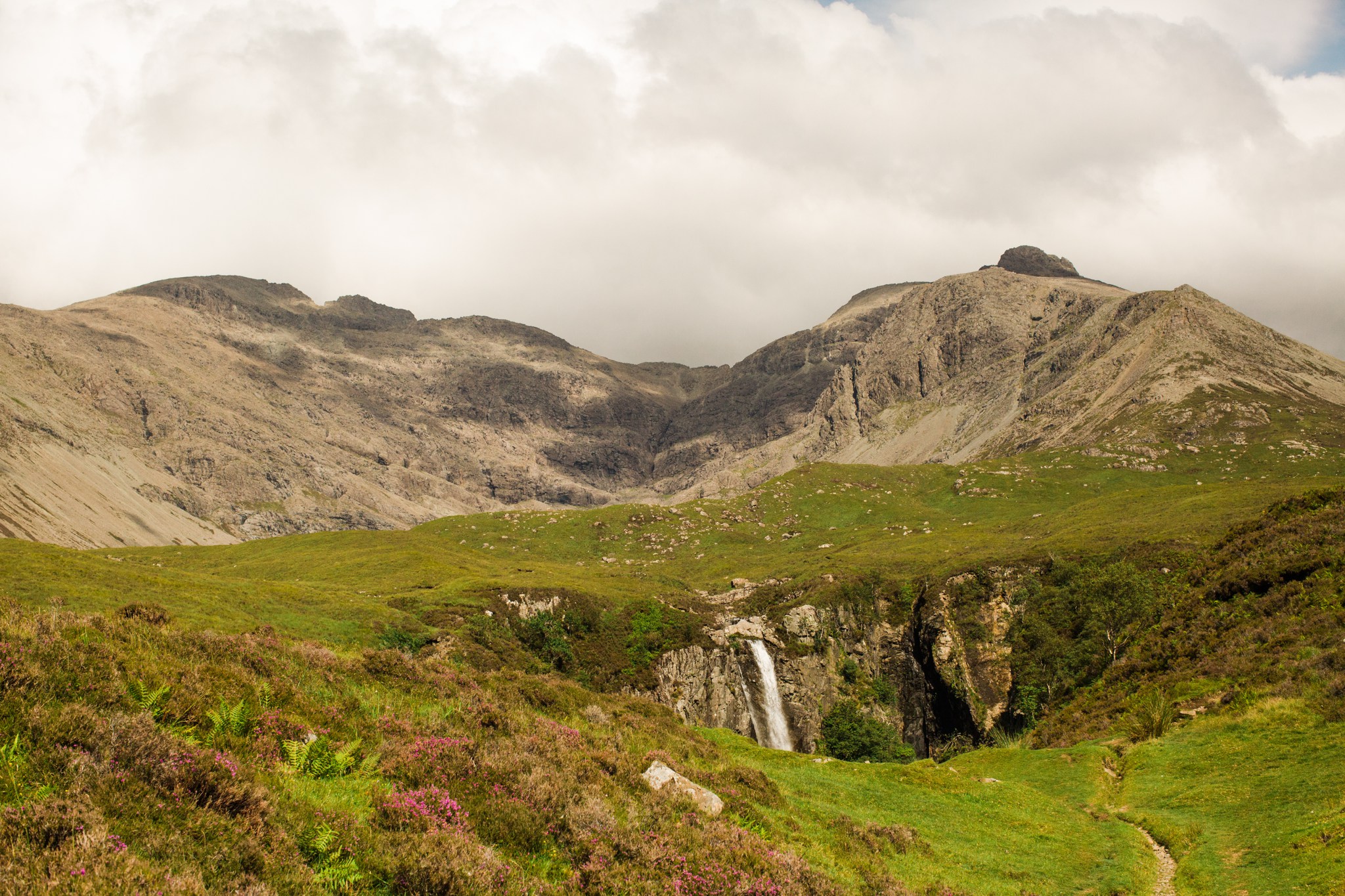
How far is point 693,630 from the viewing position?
79.3 meters

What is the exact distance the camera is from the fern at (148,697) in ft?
36.1

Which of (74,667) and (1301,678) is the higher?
(74,667)

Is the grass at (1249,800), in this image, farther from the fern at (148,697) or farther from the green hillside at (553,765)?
the fern at (148,697)

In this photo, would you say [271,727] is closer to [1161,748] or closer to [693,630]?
[1161,748]

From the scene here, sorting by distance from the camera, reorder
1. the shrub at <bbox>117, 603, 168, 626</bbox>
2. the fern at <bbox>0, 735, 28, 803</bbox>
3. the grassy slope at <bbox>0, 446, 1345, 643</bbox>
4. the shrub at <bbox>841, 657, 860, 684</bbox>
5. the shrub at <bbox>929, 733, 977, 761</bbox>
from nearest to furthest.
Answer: the fern at <bbox>0, 735, 28, 803</bbox> < the shrub at <bbox>117, 603, 168, 626</bbox> < the grassy slope at <bbox>0, 446, 1345, 643</bbox> < the shrub at <bbox>929, 733, 977, 761</bbox> < the shrub at <bbox>841, 657, 860, 684</bbox>

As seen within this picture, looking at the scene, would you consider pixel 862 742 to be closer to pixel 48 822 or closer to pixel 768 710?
pixel 768 710

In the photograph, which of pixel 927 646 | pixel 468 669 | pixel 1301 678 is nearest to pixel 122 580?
pixel 468 669

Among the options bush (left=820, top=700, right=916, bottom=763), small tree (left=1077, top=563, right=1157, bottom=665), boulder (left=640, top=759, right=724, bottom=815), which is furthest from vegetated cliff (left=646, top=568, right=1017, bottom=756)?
boulder (left=640, top=759, right=724, bottom=815)

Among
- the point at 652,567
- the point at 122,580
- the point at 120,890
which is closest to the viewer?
the point at 120,890

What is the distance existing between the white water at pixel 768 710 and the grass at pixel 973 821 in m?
39.5

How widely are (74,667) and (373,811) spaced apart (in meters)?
5.16

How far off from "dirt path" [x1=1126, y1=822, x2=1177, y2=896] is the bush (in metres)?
42.4

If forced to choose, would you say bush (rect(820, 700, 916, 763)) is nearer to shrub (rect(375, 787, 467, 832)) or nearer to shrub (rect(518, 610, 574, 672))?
shrub (rect(518, 610, 574, 672))

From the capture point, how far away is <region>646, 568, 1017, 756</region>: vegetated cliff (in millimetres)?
75812
